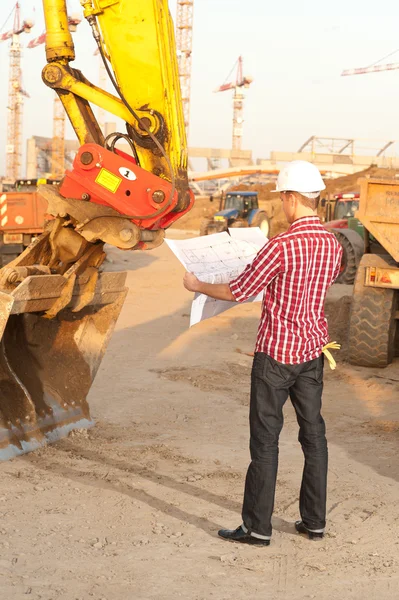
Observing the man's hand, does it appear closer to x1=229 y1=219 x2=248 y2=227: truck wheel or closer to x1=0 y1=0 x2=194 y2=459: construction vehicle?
x1=0 y1=0 x2=194 y2=459: construction vehicle

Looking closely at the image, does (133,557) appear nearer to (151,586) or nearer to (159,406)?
Answer: (151,586)

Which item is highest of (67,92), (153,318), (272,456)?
(67,92)

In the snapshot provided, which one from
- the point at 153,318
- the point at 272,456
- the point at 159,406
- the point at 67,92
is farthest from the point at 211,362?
the point at 272,456

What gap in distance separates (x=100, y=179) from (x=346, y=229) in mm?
12576

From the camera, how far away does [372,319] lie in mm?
8992

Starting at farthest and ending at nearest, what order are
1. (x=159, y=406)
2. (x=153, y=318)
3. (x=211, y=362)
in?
(x=153, y=318)
(x=211, y=362)
(x=159, y=406)

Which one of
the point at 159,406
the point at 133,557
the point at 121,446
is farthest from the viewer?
the point at 159,406

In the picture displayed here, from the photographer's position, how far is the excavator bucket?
5.75 meters

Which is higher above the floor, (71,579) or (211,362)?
(71,579)

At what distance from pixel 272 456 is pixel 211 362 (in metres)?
4.92

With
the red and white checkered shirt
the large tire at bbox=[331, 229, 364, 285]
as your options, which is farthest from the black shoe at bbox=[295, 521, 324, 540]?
the large tire at bbox=[331, 229, 364, 285]

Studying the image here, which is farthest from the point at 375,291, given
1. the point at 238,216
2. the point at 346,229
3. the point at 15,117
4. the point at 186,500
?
the point at 15,117

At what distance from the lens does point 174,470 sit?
5.49m

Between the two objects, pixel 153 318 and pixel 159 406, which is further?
pixel 153 318
